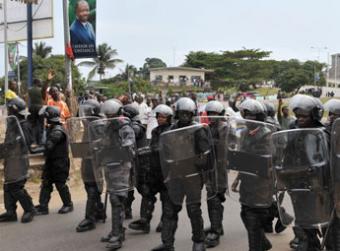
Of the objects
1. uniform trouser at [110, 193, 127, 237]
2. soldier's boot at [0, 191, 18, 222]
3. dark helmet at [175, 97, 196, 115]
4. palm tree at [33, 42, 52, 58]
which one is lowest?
soldier's boot at [0, 191, 18, 222]

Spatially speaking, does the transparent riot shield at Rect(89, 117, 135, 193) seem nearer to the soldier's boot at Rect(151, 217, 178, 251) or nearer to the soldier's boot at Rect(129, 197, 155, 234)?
the soldier's boot at Rect(129, 197, 155, 234)

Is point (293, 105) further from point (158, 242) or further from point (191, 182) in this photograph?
point (158, 242)

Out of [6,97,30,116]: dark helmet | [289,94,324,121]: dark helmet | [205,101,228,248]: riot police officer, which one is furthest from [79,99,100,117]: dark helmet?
A: [289,94,324,121]: dark helmet

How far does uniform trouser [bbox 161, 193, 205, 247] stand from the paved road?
1.98ft

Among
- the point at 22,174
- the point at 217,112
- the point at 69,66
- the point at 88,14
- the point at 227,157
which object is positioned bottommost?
the point at 22,174

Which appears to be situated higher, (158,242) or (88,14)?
(88,14)

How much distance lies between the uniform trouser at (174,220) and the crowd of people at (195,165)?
1 cm

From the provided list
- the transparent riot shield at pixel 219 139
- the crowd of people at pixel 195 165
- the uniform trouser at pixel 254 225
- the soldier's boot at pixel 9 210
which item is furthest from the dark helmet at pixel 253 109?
the soldier's boot at pixel 9 210

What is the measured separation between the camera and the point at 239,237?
22.1 ft

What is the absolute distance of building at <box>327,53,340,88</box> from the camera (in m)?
92.2

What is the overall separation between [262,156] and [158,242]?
2.05 meters

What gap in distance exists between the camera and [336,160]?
4449mm

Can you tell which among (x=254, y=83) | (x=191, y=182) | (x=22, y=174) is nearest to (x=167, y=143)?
(x=191, y=182)

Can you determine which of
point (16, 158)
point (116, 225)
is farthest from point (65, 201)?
point (116, 225)
